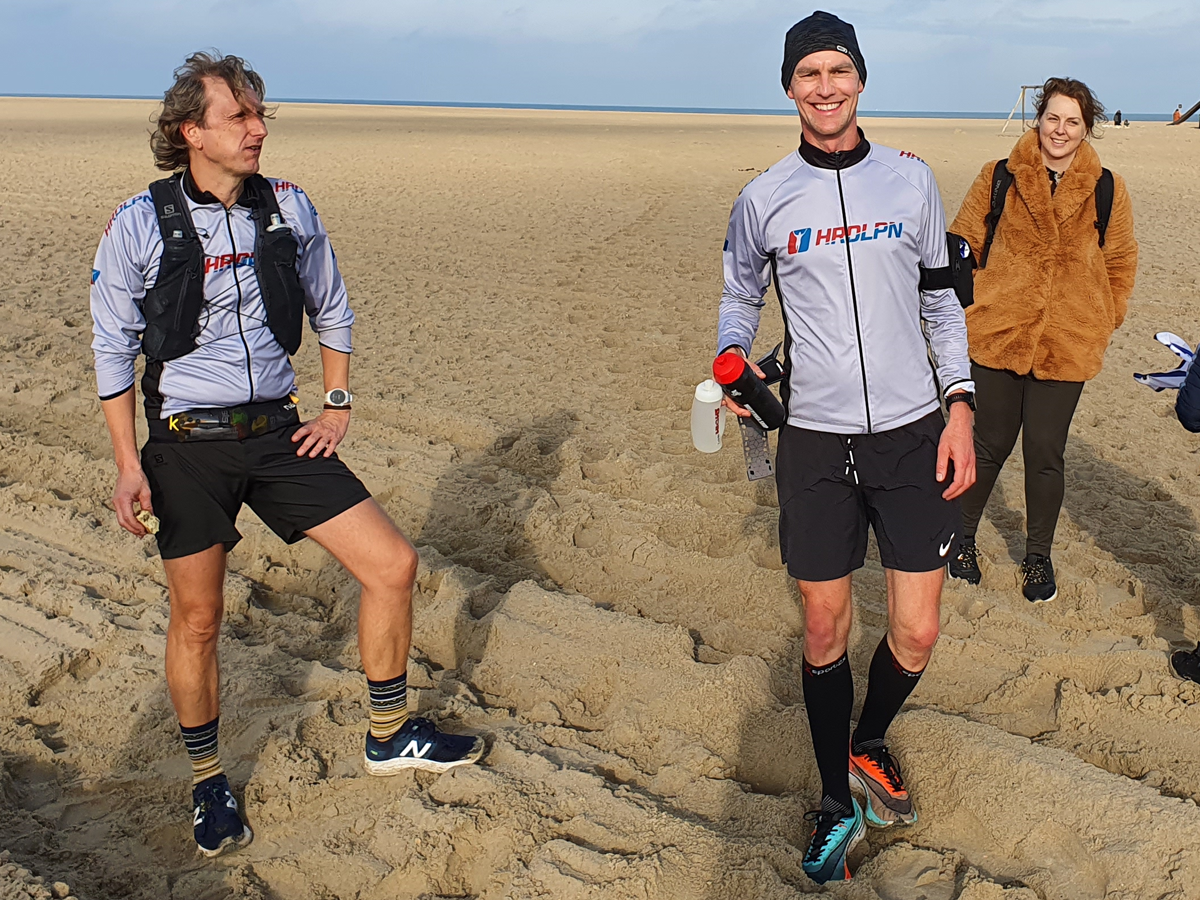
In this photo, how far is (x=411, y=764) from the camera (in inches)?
129

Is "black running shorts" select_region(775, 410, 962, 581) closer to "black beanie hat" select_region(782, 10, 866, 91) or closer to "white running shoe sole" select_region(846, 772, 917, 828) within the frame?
"white running shoe sole" select_region(846, 772, 917, 828)

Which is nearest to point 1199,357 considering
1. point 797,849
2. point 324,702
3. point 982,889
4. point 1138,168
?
point 982,889

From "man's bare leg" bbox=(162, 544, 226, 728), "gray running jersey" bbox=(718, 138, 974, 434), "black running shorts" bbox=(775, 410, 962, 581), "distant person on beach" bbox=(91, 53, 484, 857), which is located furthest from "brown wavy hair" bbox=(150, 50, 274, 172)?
"black running shorts" bbox=(775, 410, 962, 581)

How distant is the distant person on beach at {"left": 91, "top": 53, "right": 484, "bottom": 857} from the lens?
2.84m

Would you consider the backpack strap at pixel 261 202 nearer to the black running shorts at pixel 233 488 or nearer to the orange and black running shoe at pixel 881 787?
the black running shorts at pixel 233 488

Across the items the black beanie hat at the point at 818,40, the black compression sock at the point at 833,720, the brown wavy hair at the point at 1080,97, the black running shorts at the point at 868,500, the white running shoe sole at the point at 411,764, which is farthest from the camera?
the brown wavy hair at the point at 1080,97

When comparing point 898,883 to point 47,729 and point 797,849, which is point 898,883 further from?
point 47,729

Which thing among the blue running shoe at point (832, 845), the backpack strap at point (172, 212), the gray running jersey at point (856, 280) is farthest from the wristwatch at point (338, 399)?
the blue running shoe at point (832, 845)

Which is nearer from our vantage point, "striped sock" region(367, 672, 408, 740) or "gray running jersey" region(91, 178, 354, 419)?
"gray running jersey" region(91, 178, 354, 419)

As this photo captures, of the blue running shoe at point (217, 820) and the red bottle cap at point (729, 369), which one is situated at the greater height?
the red bottle cap at point (729, 369)

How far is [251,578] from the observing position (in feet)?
15.6

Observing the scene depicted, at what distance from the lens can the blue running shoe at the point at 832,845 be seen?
282 cm

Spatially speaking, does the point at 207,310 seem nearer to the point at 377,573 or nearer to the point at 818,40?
the point at 377,573

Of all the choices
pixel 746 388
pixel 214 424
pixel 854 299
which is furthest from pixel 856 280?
pixel 214 424
